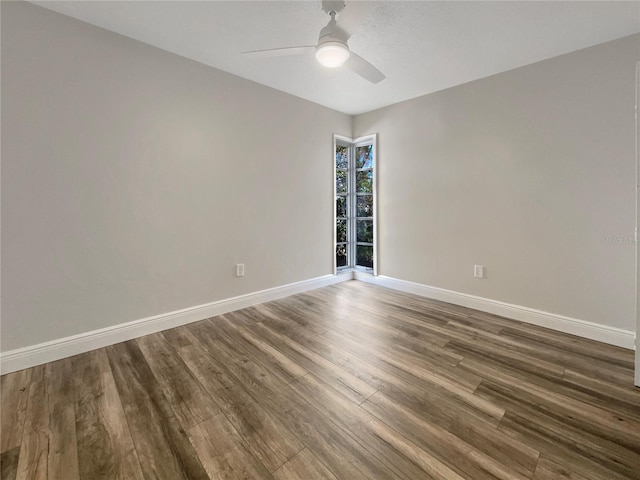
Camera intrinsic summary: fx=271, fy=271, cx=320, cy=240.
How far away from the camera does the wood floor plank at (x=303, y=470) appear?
3.71 ft

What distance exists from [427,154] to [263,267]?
8.08 feet

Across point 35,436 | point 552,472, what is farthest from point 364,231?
point 35,436

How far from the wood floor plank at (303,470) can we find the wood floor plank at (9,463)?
1108 mm

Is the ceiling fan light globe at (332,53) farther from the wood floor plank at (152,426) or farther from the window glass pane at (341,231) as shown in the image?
the window glass pane at (341,231)

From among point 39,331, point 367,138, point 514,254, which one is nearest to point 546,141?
point 514,254

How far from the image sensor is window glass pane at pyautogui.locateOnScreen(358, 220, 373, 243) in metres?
4.24

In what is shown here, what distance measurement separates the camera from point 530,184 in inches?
104

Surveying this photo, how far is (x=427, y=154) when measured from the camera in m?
3.39

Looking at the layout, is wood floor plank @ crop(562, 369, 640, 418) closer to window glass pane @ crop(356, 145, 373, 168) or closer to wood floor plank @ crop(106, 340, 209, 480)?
wood floor plank @ crop(106, 340, 209, 480)

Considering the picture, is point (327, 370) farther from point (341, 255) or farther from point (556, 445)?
point (341, 255)

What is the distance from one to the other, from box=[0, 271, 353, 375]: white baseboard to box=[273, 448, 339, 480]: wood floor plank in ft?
6.14

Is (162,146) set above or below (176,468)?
above

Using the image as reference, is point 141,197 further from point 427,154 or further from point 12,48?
point 427,154

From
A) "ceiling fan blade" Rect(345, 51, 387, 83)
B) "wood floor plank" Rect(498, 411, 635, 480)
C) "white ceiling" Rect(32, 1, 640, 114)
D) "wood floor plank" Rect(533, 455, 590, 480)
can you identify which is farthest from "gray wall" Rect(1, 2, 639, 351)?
"wood floor plank" Rect(533, 455, 590, 480)
